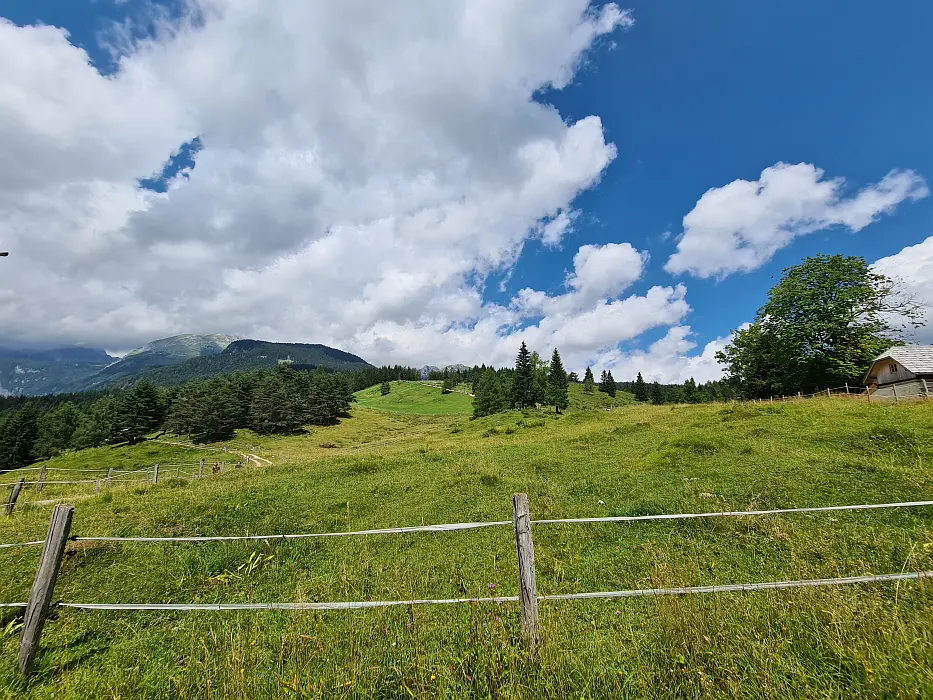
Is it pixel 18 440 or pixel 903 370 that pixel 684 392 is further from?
pixel 18 440

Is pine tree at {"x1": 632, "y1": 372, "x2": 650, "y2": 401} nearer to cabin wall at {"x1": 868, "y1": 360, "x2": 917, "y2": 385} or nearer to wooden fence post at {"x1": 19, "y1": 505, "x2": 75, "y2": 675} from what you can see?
cabin wall at {"x1": 868, "y1": 360, "x2": 917, "y2": 385}

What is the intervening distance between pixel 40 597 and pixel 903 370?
56.3m

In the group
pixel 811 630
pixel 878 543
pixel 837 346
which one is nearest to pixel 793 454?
pixel 878 543

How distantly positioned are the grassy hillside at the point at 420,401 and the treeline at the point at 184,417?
Result: 36.8 metres

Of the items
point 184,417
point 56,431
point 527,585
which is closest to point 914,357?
point 527,585

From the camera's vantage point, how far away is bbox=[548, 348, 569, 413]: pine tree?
8656 cm

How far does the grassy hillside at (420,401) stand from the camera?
13500cm

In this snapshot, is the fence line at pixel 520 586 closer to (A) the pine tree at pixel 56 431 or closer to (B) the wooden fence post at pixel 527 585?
(B) the wooden fence post at pixel 527 585

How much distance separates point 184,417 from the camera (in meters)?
85.3

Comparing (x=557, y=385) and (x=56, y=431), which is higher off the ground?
(x=557, y=385)

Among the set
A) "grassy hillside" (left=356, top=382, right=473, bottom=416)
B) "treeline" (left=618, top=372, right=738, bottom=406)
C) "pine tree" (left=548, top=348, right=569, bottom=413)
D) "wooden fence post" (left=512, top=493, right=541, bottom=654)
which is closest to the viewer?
"wooden fence post" (left=512, top=493, right=541, bottom=654)

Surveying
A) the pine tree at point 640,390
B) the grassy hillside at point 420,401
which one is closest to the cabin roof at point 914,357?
the grassy hillside at point 420,401

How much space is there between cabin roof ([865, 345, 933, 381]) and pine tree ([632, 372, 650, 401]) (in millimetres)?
111362

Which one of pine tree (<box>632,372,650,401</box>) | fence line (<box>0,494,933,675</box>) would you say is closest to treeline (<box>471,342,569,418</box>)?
pine tree (<box>632,372,650,401</box>)
